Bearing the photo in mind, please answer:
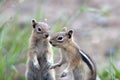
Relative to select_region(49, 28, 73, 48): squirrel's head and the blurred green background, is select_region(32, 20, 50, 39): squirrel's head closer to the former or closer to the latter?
select_region(49, 28, 73, 48): squirrel's head

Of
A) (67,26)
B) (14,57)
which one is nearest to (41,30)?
(14,57)

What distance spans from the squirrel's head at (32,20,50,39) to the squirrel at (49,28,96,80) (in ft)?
0.55

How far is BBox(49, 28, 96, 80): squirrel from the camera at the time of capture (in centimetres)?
804

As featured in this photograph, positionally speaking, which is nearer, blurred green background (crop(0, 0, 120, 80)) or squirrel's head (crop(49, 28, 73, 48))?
squirrel's head (crop(49, 28, 73, 48))

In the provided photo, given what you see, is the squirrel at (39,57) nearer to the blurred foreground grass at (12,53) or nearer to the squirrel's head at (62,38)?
the squirrel's head at (62,38)

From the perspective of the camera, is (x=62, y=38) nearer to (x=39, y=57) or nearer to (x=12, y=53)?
(x=39, y=57)

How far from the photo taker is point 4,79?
363 inches

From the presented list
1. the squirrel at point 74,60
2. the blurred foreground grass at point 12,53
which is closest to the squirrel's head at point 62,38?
the squirrel at point 74,60

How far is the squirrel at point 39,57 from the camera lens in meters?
8.05

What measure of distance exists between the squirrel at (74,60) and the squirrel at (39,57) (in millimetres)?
117

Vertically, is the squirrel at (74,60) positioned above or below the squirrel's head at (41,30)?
below

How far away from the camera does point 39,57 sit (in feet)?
26.9

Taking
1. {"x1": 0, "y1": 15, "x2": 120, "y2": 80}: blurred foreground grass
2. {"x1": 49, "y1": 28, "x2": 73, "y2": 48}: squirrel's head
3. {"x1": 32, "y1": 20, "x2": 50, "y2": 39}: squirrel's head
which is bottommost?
{"x1": 0, "y1": 15, "x2": 120, "y2": 80}: blurred foreground grass

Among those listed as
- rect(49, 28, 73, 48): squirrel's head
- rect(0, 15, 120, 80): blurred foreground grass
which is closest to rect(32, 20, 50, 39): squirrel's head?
rect(49, 28, 73, 48): squirrel's head
